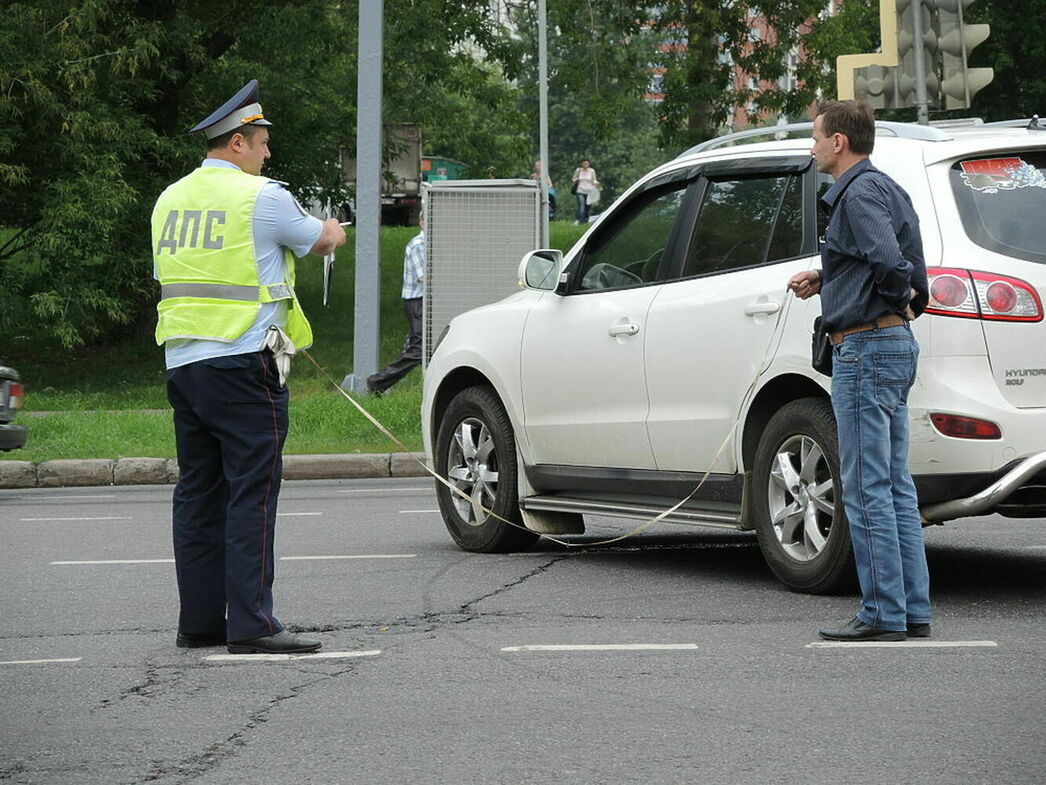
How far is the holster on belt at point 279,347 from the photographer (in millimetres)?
6531

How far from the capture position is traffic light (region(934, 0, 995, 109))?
39.5 feet

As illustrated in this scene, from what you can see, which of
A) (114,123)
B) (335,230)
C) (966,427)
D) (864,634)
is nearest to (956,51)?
(966,427)

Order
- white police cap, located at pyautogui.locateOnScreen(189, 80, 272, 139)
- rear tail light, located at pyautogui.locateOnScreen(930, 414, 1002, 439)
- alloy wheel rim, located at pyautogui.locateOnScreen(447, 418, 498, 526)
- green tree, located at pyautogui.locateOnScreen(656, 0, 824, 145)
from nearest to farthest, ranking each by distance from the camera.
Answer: white police cap, located at pyautogui.locateOnScreen(189, 80, 272, 139) → rear tail light, located at pyautogui.locateOnScreen(930, 414, 1002, 439) → alloy wheel rim, located at pyautogui.locateOnScreen(447, 418, 498, 526) → green tree, located at pyautogui.locateOnScreen(656, 0, 824, 145)

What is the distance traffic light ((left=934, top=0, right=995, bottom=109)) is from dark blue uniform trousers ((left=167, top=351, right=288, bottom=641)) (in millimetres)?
6765

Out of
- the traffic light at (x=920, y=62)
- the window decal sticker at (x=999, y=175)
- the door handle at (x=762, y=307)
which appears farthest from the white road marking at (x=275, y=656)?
the traffic light at (x=920, y=62)

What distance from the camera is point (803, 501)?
728 cm

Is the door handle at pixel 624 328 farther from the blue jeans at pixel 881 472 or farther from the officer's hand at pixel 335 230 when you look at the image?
the officer's hand at pixel 335 230

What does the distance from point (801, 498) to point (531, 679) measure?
1.80m

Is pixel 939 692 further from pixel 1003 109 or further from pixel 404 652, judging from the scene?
pixel 1003 109

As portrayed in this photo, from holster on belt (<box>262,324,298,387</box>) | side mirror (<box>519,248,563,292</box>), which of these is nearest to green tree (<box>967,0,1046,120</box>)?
side mirror (<box>519,248,563,292</box>)

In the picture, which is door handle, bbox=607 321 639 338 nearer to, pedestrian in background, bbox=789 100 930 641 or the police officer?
pedestrian in background, bbox=789 100 930 641

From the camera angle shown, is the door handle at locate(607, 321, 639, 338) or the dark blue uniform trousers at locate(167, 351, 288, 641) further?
the door handle at locate(607, 321, 639, 338)

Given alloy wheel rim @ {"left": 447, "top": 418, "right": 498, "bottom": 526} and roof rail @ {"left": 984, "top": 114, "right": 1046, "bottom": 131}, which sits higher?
roof rail @ {"left": 984, "top": 114, "right": 1046, "bottom": 131}

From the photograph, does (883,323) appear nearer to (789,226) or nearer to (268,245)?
(789,226)
